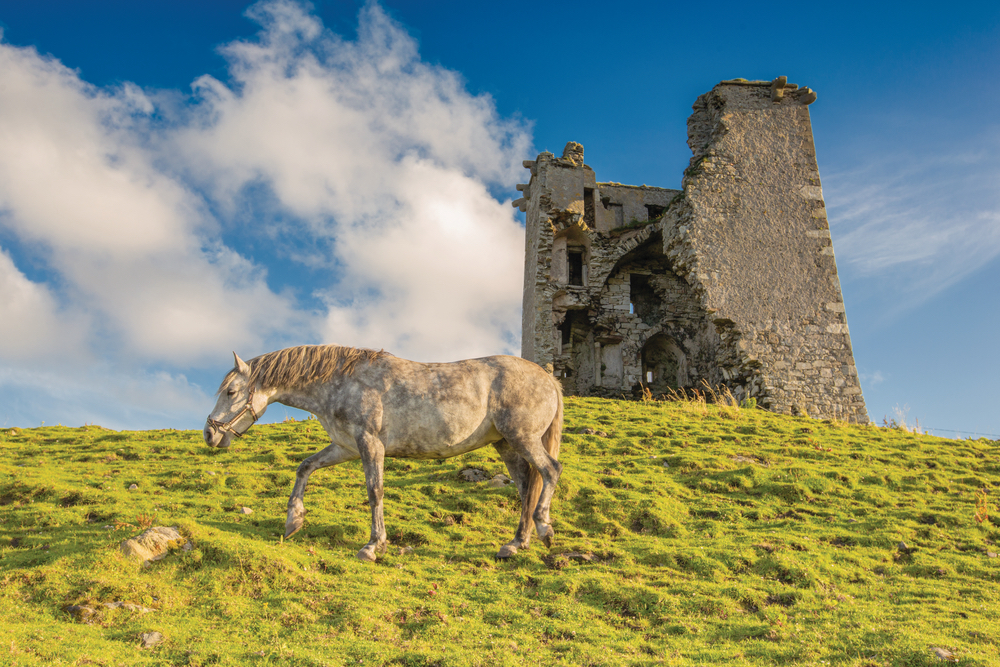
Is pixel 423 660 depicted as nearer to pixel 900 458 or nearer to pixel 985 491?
pixel 985 491

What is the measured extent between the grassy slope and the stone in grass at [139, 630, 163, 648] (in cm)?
9

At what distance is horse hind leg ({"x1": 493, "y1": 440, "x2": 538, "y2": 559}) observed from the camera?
8.26 metres

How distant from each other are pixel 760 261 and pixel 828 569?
16.9 metres

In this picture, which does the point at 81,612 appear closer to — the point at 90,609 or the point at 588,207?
the point at 90,609

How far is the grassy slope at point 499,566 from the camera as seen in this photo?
5.93m

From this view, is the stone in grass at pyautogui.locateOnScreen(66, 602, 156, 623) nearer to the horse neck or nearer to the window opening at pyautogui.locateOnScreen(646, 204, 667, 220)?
the horse neck

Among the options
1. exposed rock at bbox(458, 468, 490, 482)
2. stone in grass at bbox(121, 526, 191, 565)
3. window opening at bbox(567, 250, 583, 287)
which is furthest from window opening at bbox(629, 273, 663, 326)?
stone in grass at bbox(121, 526, 191, 565)

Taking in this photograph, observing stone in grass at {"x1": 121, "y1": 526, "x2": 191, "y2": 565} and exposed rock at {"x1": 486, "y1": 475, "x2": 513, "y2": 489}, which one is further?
exposed rock at {"x1": 486, "y1": 475, "x2": 513, "y2": 489}

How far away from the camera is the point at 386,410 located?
8297mm

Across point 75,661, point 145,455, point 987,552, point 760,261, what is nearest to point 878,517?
point 987,552

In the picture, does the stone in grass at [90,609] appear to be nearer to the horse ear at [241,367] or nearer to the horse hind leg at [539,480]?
the horse ear at [241,367]

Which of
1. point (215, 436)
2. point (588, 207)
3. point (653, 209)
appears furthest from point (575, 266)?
point (215, 436)

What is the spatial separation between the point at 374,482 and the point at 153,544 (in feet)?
7.87

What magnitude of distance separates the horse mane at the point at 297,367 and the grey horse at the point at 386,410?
0.5 inches
